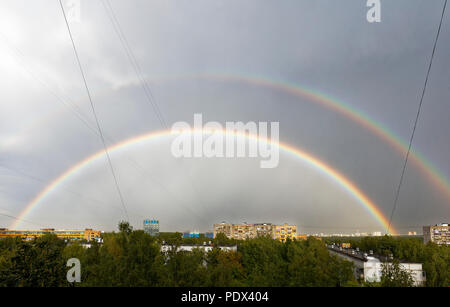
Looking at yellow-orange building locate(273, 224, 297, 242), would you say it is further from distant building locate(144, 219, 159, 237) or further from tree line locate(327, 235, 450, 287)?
distant building locate(144, 219, 159, 237)

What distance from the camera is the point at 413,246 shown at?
69.4 m

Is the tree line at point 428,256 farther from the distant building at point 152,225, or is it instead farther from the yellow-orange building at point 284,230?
the yellow-orange building at point 284,230

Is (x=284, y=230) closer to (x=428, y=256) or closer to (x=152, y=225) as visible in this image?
(x=152, y=225)

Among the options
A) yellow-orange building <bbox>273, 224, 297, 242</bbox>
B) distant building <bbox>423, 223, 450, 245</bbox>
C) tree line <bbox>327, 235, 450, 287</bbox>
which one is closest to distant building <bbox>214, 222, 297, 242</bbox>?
yellow-orange building <bbox>273, 224, 297, 242</bbox>

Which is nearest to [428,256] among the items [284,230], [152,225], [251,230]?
[152,225]

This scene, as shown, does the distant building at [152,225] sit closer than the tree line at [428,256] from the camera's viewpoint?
No

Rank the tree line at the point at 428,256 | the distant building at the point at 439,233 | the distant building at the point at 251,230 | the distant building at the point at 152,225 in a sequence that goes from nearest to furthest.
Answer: the tree line at the point at 428,256, the distant building at the point at 152,225, the distant building at the point at 439,233, the distant building at the point at 251,230

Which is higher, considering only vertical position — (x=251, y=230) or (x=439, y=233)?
(x=251, y=230)

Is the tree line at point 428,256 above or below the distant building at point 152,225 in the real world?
below

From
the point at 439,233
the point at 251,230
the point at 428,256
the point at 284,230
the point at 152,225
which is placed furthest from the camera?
the point at 284,230

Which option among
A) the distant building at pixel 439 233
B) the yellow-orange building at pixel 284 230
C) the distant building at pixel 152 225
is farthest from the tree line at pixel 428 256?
the distant building at pixel 439 233
